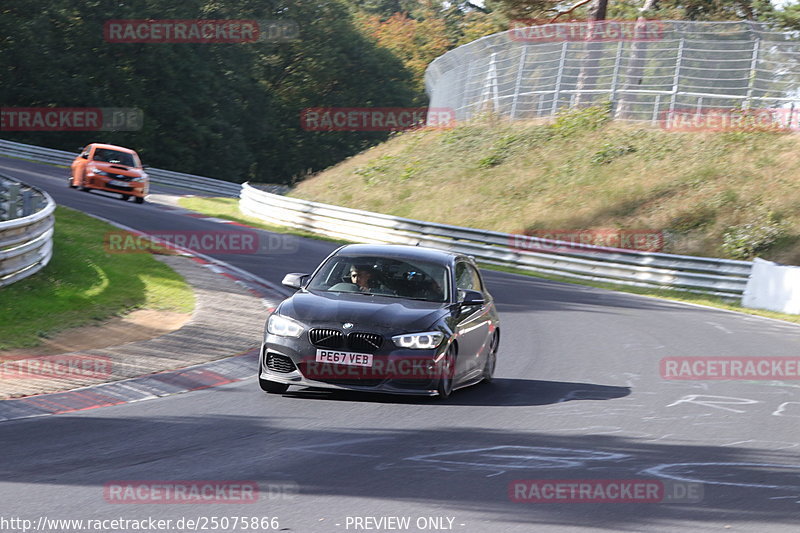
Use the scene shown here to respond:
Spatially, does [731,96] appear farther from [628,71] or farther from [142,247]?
[142,247]

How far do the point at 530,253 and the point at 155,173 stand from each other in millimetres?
29371

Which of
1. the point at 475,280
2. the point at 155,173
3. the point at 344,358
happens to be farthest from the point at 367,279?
the point at 155,173

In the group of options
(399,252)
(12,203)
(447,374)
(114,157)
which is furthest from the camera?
(114,157)

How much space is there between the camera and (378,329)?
32.8 ft

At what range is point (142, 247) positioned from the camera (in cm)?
2208

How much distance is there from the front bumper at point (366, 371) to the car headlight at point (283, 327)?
0.06 m

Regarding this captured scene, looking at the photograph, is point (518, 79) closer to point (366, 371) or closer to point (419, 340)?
point (419, 340)

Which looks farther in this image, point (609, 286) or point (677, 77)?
point (677, 77)

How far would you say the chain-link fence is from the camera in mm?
38406

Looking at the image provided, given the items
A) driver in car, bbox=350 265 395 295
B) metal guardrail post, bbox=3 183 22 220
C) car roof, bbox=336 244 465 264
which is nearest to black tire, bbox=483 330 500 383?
car roof, bbox=336 244 465 264

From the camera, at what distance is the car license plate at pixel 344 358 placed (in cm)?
997

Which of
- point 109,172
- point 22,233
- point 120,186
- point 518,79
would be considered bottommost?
point 120,186

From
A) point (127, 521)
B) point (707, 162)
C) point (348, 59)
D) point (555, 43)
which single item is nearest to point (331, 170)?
point (555, 43)

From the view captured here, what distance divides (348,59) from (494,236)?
5147cm
